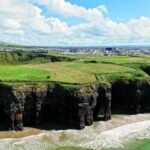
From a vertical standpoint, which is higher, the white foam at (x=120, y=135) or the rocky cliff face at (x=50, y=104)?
the rocky cliff face at (x=50, y=104)

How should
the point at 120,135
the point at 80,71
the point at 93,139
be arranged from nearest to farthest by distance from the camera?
the point at 93,139 → the point at 120,135 → the point at 80,71

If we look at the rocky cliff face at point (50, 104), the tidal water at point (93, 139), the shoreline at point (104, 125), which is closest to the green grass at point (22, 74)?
the rocky cliff face at point (50, 104)

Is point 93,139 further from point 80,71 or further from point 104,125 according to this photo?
point 80,71

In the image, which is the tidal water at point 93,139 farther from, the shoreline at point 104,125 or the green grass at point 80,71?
the green grass at point 80,71


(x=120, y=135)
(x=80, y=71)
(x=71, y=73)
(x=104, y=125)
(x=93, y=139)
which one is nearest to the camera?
(x=93, y=139)

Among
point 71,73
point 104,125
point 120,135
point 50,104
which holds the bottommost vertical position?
point 120,135

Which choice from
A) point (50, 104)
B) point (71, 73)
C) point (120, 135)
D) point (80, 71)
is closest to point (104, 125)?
point (120, 135)

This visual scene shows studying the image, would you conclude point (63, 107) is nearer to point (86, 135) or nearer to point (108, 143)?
point (86, 135)

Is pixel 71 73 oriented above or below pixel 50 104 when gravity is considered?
above

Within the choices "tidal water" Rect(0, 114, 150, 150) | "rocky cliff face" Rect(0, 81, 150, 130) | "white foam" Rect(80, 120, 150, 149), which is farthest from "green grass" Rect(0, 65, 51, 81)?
"white foam" Rect(80, 120, 150, 149)
